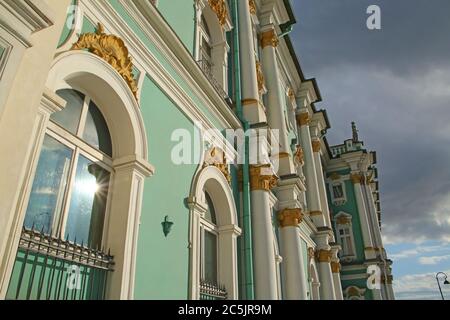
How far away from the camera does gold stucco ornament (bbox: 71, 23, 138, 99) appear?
3.91 m

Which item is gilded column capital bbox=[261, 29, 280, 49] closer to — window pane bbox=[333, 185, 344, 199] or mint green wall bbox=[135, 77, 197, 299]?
mint green wall bbox=[135, 77, 197, 299]

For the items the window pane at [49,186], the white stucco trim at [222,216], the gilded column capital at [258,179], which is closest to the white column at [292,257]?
the gilded column capital at [258,179]

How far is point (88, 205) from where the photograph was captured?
3930 mm

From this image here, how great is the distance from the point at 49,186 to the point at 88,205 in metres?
0.58

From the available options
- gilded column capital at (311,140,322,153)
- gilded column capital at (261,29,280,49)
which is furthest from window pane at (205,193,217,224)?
gilded column capital at (311,140,322,153)

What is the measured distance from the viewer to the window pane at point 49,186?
10.6 feet

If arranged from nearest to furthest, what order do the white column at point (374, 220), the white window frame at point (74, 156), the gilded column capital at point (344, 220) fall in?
the white window frame at point (74, 156), the white column at point (374, 220), the gilded column capital at point (344, 220)

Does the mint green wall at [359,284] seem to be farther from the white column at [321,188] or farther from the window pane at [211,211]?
the window pane at [211,211]

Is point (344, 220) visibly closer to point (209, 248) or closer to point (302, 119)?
point (302, 119)

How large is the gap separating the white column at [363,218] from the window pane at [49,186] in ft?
70.8

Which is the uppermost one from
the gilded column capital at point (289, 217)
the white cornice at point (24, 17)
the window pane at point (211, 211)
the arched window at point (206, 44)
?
the arched window at point (206, 44)

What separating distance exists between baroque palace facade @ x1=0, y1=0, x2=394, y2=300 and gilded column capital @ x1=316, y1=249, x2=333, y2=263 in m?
4.41

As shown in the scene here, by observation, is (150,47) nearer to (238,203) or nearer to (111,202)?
(111,202)

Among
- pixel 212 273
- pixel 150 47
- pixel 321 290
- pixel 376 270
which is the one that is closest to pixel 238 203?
pixel 212 273
